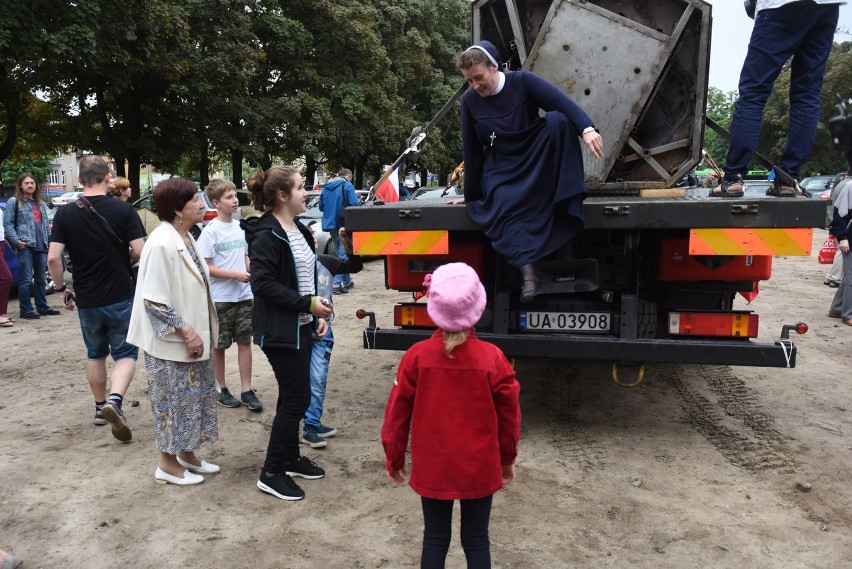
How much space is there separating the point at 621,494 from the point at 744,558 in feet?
2.79

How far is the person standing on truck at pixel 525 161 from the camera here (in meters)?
4.45

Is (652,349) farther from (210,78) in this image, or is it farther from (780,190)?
(210,78)

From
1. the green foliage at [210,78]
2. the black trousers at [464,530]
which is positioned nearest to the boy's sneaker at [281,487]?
the black trousers at [464,530]

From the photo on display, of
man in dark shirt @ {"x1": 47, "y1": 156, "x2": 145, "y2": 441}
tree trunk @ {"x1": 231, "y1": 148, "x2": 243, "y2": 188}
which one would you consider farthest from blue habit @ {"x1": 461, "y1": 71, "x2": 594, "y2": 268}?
tree trunk @ {"x1": 231, "y1": 148, "x2": 243, "y2": 188}

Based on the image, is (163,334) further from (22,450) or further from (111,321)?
(22,450)

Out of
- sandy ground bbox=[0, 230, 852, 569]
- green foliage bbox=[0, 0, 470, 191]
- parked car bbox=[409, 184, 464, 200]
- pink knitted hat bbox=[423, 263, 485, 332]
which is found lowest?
sandy ground bbox=[0, 230, 852, 569]

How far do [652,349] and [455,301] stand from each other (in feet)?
7.95

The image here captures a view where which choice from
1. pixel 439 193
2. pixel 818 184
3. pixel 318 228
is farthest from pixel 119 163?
pixel 818 184

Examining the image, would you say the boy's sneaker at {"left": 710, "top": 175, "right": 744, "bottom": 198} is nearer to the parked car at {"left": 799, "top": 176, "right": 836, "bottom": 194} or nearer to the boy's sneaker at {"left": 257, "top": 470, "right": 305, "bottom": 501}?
the boy's sneaker at {"left": 257, "top": 470, "right": 305, "bottom": 501}

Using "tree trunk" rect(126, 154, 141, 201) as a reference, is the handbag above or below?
below

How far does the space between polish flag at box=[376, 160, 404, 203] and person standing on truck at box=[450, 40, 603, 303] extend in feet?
4.76

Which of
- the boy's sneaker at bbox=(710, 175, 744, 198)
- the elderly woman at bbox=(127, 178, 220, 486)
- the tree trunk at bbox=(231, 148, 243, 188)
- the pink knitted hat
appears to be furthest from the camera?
the tree trunk at bbox=(231, 148, 243, 188)

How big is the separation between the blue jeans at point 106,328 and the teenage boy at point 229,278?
667mm

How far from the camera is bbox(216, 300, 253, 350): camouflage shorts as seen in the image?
5738 millimetres
